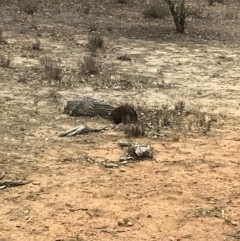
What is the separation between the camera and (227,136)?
648 cm

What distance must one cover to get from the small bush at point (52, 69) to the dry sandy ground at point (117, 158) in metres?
0.15

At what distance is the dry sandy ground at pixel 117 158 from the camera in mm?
4309

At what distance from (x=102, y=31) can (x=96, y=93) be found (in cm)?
521

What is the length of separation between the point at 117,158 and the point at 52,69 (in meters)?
3.78

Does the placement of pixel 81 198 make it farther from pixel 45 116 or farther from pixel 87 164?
pixel 45 116

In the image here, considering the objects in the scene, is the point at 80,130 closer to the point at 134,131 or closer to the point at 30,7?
the point at 134,131

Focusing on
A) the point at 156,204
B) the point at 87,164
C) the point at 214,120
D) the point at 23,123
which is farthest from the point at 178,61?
the point at 156,204

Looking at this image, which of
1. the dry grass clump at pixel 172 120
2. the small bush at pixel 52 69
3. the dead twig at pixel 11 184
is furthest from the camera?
the small bush at pixel 52 69

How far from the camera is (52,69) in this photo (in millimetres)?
9094

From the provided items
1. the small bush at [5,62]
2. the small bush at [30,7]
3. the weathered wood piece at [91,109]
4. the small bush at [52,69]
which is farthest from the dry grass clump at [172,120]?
the small bush at [30,7]

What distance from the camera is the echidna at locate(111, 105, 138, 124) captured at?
6.79 m

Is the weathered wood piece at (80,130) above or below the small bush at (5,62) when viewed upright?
below

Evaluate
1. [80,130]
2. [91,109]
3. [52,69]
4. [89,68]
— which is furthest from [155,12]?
[80,130]

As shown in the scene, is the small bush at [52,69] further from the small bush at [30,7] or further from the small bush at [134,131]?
the small bush at [30,7]
